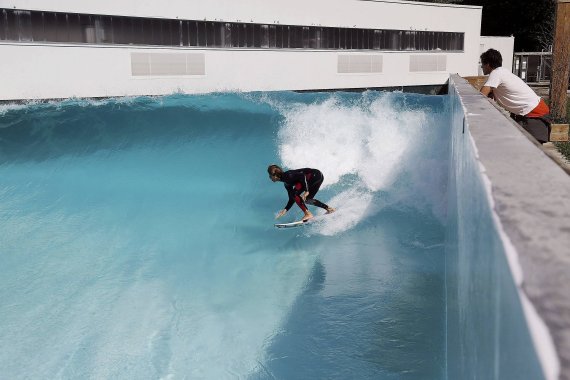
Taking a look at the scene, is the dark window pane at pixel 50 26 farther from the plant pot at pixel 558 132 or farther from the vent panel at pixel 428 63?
the plant pot at pixel 558 132

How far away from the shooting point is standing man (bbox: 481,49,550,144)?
640 centimetres

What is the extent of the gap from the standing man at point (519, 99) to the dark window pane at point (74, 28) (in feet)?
62.2

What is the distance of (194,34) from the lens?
24.9m

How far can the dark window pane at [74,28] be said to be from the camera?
2177 centimetres

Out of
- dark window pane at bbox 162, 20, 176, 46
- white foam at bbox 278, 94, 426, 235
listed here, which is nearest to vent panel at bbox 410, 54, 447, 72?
dark window pane at bbox 162, 20, 176, 46

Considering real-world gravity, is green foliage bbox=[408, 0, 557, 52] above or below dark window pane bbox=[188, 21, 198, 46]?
above

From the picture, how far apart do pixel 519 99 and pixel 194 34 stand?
2037 centimetres

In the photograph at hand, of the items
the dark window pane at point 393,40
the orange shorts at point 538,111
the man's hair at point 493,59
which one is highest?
the dark window pane at point 393,40

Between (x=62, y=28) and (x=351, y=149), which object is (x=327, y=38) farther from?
(x=351, y=149)

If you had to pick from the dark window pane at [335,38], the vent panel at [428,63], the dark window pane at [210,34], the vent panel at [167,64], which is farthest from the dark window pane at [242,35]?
the vent panel at [428,63]

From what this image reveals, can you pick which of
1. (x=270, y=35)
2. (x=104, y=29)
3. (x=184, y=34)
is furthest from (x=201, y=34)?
(x=104, y=29)

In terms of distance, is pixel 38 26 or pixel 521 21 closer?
pixel 38 26

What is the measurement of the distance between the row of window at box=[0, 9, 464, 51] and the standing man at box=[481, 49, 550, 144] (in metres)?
19.0

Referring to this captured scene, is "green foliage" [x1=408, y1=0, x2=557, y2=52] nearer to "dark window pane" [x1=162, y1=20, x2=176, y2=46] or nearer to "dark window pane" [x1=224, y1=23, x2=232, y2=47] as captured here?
"dark window pane" [x1=224, y1=23, x2=232, y2=47]
